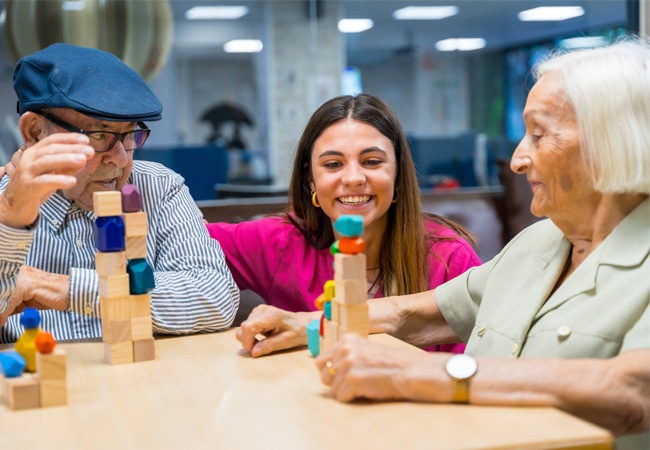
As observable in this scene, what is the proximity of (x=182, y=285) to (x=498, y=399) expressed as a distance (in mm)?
896

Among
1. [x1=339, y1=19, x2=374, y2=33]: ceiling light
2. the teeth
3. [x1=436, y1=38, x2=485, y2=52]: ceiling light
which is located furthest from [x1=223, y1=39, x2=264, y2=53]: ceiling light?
the teeth

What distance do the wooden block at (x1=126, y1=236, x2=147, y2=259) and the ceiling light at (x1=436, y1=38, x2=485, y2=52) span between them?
592 cm

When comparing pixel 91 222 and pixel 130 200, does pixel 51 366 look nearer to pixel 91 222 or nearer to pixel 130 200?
pixel 130 200

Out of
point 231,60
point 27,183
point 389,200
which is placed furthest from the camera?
point 231,60

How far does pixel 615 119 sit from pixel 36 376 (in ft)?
3.66

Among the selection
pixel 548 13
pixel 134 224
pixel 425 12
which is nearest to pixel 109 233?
pixel 134 224

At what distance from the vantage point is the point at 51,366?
1.36 meters

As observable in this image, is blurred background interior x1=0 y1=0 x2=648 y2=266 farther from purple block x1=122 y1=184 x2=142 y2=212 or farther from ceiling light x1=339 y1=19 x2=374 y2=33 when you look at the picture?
purple block x1=122 y1=184 x2=142 y2=212

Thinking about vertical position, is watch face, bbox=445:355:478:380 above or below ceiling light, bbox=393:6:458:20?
below

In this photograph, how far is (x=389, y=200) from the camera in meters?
2.33

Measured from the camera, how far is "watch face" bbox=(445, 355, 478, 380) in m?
1.30

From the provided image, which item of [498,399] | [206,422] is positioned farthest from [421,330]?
[206,422]

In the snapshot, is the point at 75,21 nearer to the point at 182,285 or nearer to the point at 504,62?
the point at 182,285

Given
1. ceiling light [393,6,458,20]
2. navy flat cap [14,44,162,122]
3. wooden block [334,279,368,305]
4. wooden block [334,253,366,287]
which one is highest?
ceiling light [393,6,458,20]
